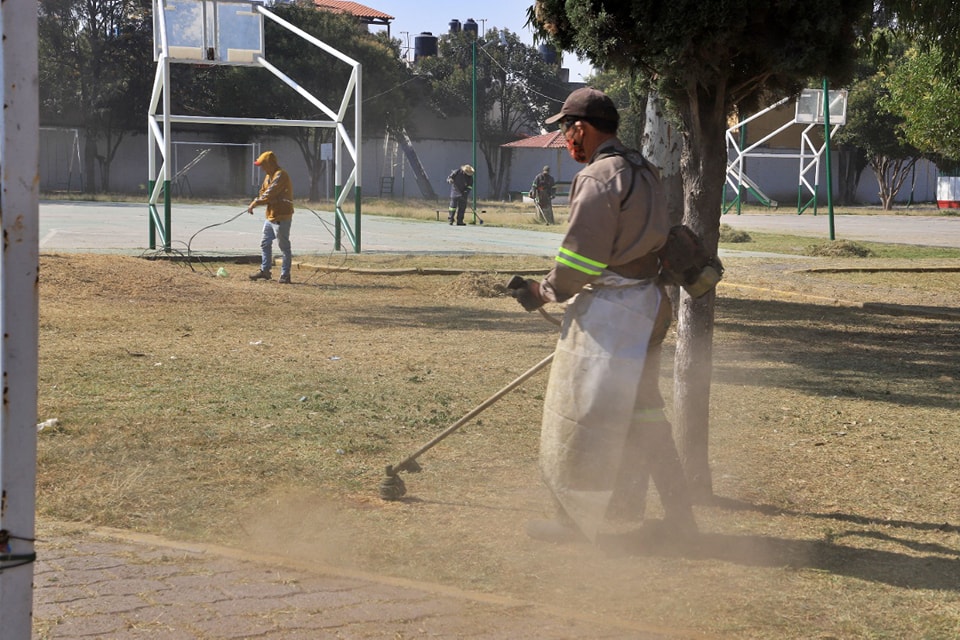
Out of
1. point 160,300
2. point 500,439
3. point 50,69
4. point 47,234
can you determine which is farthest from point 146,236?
point 50,69

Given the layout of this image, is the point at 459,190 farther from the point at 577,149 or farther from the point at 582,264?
the point at 582,264

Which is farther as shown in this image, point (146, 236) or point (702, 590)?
point (146, 236)

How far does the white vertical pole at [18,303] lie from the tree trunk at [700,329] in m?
3.61

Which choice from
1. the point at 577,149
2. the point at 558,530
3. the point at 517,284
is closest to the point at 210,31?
the point at 577,149

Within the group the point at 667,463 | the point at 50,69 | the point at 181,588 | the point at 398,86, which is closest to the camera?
the point at 181,588

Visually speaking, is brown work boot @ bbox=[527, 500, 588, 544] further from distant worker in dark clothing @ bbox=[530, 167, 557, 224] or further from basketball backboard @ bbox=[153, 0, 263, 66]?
distant worker in dark clothing @ bbox=[530, 167, 557, 224]

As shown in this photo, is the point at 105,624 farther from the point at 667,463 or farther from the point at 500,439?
the point at 500,439

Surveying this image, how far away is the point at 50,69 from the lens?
50.1m

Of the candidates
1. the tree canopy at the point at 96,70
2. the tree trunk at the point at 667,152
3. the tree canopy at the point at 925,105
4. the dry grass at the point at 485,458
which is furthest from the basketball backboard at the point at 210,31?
the tree canopy at the point at 96,70

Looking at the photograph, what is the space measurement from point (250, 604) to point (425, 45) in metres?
68.4

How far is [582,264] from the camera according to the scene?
442cm

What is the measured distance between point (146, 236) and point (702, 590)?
1888 centimetres

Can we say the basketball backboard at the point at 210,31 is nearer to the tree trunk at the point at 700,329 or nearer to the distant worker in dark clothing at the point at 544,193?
the distant worker in dark clothing at the point at 544,193

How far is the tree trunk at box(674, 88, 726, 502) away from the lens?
18.5 ft
